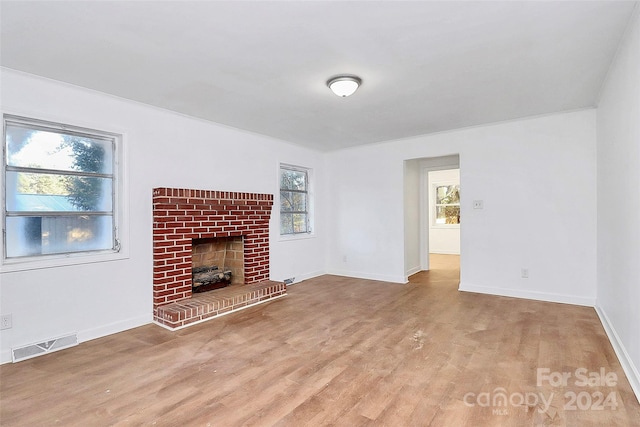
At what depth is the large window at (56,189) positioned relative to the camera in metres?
2.70

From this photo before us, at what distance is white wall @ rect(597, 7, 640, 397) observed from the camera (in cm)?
209

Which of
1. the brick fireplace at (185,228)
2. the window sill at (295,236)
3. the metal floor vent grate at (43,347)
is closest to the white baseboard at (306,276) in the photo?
the window sill at (295,236)

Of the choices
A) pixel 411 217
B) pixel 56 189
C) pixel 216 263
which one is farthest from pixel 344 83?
pixel 411 217

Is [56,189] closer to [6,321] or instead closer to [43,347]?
[6,321]

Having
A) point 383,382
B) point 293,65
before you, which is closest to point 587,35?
point 293,65

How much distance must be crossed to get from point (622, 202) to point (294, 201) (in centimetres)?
425

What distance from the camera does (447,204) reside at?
367 inches

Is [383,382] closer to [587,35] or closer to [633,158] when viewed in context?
[633,158]

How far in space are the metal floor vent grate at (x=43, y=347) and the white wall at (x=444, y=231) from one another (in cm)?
837

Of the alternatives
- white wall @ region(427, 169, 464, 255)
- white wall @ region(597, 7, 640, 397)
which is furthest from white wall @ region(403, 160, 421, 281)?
white wall @ region(427, 169, 464, 255)

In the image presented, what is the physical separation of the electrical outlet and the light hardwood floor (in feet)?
1.00

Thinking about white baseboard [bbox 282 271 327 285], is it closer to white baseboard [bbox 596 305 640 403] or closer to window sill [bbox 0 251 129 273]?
window sill [bbox 0 251 129 273]

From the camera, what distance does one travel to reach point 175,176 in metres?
3.79

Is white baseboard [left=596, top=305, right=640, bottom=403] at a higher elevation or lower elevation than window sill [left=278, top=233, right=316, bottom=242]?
lower
